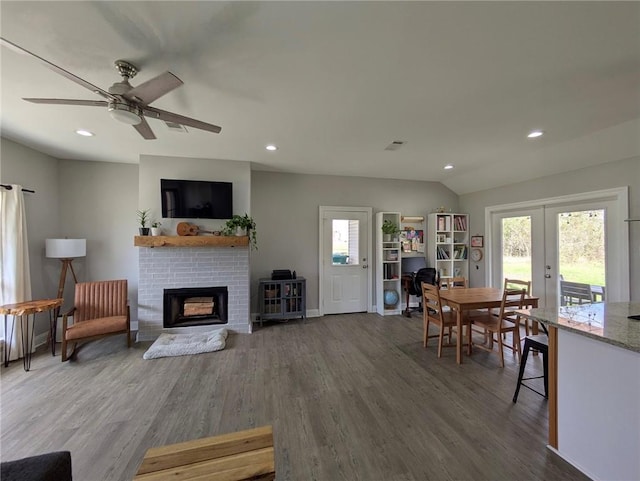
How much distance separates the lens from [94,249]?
4.11 meters

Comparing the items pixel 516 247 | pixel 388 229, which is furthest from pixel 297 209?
pixel 516 247

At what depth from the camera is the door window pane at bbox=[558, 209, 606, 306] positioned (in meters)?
3.49

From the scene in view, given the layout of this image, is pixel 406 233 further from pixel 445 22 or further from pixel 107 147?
pixel 107 147

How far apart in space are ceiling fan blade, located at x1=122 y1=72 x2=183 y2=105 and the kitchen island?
2886 mm

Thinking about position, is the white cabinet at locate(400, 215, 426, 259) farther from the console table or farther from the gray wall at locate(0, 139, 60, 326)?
the gray wall at locate(0, 139, 60, 326)

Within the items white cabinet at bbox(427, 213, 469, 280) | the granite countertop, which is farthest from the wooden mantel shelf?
white cabinet at bbox(427, 213, 469, 280)

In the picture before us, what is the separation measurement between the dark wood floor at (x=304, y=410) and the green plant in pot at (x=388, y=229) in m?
2.29

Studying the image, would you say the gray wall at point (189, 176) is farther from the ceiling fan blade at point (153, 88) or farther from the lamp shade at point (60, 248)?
the ceiling fan blade at point (153, 88)

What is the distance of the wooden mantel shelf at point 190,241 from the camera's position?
3.64m

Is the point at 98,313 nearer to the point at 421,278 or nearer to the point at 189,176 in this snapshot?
the point at 189,176

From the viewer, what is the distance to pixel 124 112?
5.74ft

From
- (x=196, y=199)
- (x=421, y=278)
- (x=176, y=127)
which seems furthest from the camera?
(x=421, y=278)

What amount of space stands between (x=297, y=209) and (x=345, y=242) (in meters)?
1.14

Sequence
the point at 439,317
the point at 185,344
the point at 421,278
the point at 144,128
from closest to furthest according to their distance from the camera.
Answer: the point at 144,128
the point at 439,317
the point at 185,344
the point at 421,278
